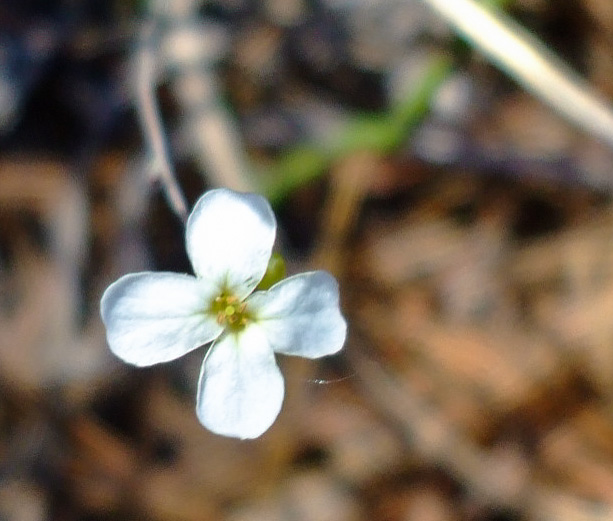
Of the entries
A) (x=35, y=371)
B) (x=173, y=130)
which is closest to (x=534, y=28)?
(x=173, y=130)

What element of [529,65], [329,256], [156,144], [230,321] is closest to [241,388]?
Result: [230,321]

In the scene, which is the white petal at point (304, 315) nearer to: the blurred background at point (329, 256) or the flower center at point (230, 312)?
the flower center at point (230, 312)

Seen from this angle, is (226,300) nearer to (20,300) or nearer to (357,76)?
(20,300)

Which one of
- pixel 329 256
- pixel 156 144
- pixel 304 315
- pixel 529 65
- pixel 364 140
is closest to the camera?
pixel 304 315

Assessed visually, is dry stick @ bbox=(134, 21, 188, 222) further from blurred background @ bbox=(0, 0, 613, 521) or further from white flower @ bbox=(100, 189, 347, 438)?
blurred background @ bbox=(0, 0, 613, 521)

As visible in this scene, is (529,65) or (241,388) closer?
(241,388)

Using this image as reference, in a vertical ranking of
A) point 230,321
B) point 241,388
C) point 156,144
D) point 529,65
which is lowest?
point 241,388

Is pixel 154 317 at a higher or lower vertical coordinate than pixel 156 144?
lower

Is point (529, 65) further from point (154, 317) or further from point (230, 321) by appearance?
point (154, 317)

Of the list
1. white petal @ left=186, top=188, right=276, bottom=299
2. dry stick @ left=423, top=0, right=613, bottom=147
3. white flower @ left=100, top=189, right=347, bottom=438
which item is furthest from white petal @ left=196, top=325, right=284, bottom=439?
dry stick @ left=423, top=0, right=613, bottom=147
